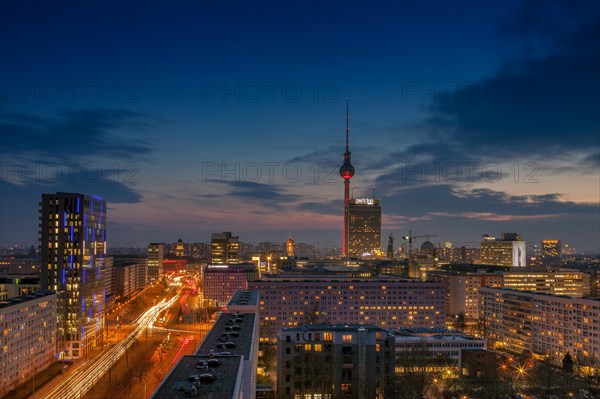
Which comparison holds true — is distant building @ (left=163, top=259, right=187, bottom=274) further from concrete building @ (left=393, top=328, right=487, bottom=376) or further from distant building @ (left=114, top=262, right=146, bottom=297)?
concrete building @ (left=393, top=328, right=487, bottom=376)

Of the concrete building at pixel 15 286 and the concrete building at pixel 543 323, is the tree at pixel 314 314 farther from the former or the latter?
the concrete building at pixel 15 286

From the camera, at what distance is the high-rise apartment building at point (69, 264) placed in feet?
166

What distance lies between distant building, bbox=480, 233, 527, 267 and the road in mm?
106751

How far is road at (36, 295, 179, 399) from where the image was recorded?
120 feet

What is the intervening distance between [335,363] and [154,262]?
11625 centimetres

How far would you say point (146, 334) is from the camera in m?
60.2

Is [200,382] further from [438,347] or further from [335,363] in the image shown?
[438,347]

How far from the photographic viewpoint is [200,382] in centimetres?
1750

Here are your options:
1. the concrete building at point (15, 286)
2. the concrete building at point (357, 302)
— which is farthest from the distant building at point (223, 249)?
the concrete building at point (15, 286)

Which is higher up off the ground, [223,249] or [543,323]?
[223,249]

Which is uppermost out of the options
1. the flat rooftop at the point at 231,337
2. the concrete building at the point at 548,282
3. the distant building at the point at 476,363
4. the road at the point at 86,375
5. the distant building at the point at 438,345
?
the flat rooftop at the point at 231,337

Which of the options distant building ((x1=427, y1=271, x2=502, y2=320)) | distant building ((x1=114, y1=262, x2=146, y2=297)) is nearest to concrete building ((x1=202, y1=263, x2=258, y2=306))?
distant building ((x1=114, y1=262, x2=146, y2=297))

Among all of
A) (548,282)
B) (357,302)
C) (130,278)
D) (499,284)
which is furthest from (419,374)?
(130,278)

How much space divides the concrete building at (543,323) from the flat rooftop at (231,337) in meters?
32.1
